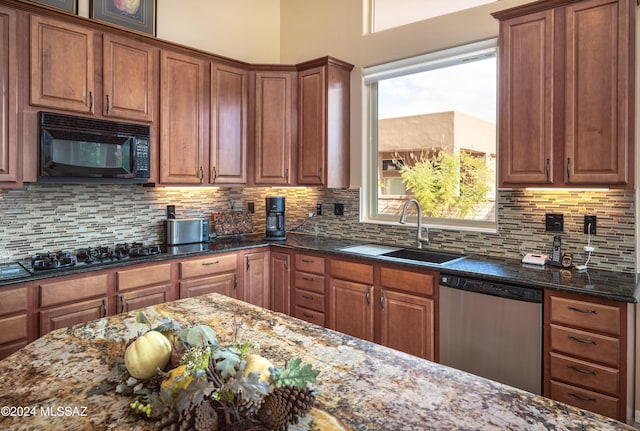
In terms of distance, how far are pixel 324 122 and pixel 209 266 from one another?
160 cm

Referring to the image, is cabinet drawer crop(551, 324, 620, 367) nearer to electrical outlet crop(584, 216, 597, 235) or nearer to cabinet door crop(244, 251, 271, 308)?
electrical outlet crop(584, 216, 597, 235)

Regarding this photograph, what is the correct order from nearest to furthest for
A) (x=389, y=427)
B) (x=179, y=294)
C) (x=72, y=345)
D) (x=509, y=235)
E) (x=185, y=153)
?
(x=389, y=427), (x=72, y=345), (x=509, y=235), (x=179, y=294), (x=185, y=153)

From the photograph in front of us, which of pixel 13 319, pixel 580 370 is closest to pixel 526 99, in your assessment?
pixel 580 370

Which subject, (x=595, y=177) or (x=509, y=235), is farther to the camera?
(x=509, y=235)

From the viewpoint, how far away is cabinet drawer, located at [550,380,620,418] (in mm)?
2002

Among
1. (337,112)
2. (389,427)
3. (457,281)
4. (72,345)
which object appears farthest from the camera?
(337,112)

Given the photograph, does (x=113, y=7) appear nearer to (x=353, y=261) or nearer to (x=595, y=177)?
(x=353, y=261)

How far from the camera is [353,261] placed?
3135 millimetres

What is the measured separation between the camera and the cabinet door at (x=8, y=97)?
252 centimetres

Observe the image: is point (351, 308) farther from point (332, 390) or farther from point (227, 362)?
point (227, 362)

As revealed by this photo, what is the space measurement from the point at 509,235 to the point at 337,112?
71.9 inches

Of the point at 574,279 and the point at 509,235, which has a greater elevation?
the point at 509,235

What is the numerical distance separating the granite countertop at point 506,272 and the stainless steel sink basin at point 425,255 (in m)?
0.14

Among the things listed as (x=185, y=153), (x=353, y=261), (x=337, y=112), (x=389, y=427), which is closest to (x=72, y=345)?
(x=389, y=427)
